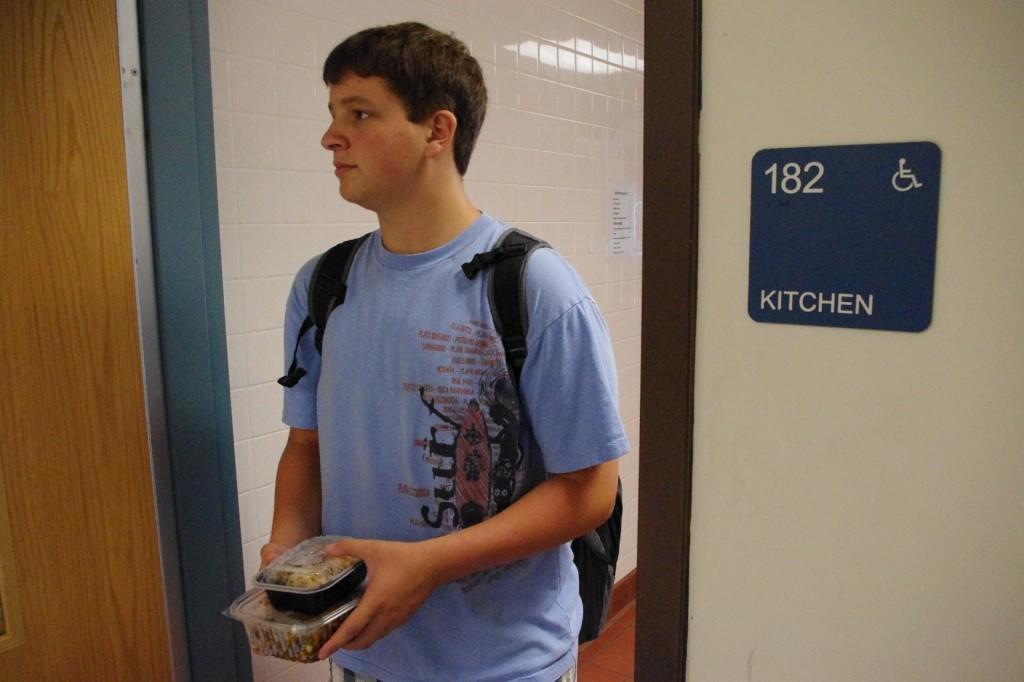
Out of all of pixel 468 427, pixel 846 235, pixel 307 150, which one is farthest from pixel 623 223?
pixel 846 235

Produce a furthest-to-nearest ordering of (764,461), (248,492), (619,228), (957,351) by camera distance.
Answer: (619,228) → (248,492) → (764,461) → (957,351)

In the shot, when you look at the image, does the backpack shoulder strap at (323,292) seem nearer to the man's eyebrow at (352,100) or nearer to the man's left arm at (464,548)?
the man's eyebrow at (352,100)

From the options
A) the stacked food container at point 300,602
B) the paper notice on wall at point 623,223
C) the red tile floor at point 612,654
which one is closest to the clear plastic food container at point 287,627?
the stacked food container at point 300,602

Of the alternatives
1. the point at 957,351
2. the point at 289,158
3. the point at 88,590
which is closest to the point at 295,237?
the point at 289,158

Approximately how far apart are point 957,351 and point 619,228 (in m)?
2.61

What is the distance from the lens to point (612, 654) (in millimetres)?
3014

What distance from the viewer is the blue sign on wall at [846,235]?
688 mm

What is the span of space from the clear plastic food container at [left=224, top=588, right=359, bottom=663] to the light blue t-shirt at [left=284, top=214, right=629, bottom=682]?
0.58ft

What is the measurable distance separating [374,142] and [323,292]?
27cm

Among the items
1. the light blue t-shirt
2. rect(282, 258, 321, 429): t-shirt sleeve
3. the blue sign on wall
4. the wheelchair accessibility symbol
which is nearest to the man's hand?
the light blue t-shirt

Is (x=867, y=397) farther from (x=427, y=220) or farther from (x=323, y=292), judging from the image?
(x=323, y=292)

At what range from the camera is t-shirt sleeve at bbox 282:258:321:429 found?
1359 millimetres

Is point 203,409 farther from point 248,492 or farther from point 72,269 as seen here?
point 72,269

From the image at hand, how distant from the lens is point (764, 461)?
801mm
